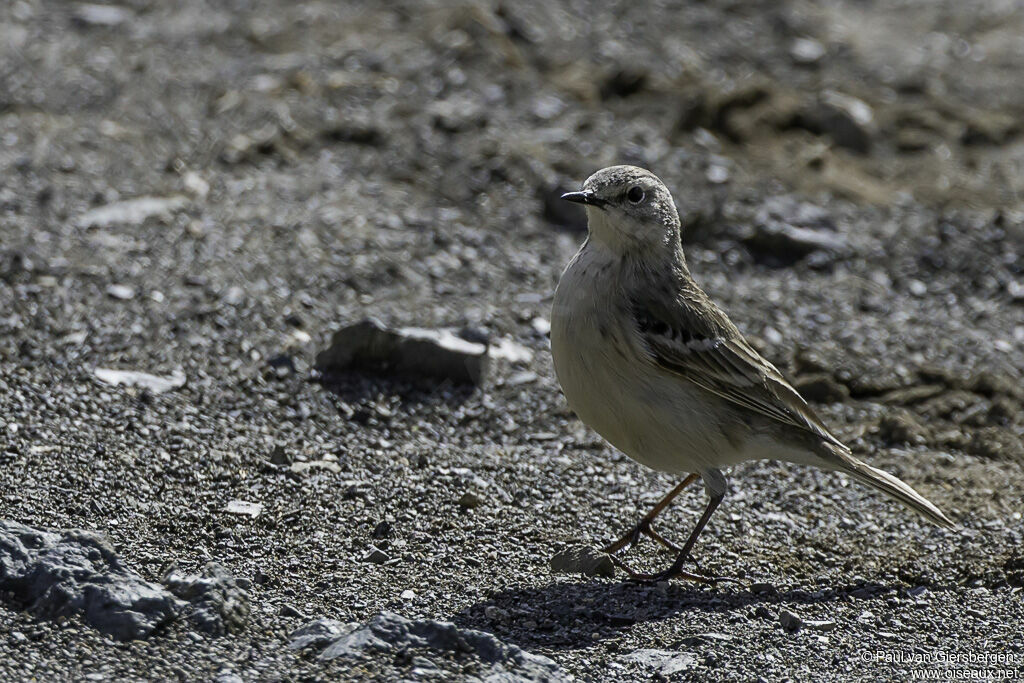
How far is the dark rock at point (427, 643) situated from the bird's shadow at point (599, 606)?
448mm

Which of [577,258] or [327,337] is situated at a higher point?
[577,258]

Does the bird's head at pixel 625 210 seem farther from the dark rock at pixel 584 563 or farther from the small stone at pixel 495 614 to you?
the small stone at pixel 495 614

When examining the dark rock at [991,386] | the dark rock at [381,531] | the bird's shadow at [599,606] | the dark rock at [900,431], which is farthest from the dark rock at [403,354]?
the dark rock at [991,386]

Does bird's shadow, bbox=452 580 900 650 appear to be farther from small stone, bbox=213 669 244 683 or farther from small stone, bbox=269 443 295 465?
small stone, bbox=269 443 295 465

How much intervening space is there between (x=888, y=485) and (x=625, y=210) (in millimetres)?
1896

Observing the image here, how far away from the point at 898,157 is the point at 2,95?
25.1 feet

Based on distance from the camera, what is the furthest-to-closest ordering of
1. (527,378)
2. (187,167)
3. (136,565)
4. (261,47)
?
(261,47) < (187,167) < (527,378) < (136,565)

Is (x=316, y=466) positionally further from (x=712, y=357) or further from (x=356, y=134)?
(x=356, y=134)

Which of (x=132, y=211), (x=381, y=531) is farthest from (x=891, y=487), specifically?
(x=132, y=211)

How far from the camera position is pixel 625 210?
6.88 meters

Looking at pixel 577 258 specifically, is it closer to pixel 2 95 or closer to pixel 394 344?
pixel 394 344

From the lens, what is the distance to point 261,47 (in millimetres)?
13016

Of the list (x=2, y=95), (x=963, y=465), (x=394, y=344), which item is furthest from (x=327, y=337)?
(x=2, y=95)

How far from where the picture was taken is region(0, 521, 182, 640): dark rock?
510 cm
